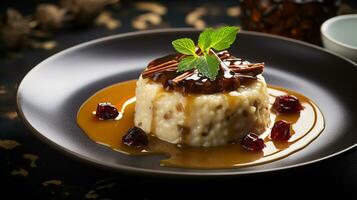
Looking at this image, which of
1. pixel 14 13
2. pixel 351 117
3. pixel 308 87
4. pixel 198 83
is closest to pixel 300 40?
pixel 308 87

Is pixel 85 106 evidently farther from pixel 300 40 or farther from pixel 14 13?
pixel 300 40

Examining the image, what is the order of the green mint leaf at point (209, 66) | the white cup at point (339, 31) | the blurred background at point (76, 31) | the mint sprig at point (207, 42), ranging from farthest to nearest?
1. the white cup at point (339, 31)
2. the mint sprig at point (207, 42)
3. the green mint leaf at point (209, 66)
4. the blurred background at point (76, 31)

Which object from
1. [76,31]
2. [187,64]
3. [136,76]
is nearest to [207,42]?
[187,64]

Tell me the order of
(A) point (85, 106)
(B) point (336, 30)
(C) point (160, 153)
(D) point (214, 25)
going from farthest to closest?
(D) point (214, 25) → (B) point (336, 30) → (A) point (85, 106) → (C) point (160, 153)

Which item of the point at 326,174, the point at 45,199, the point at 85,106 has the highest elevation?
the point at 85,106

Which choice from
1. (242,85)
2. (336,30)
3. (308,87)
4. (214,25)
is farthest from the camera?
(214,25)

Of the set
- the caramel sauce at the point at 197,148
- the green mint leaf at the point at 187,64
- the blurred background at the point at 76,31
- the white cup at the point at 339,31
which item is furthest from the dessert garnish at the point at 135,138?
the white cup at the point at 339,31

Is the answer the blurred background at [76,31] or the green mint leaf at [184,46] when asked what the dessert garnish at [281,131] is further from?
the green mint leaf at [184,46]
